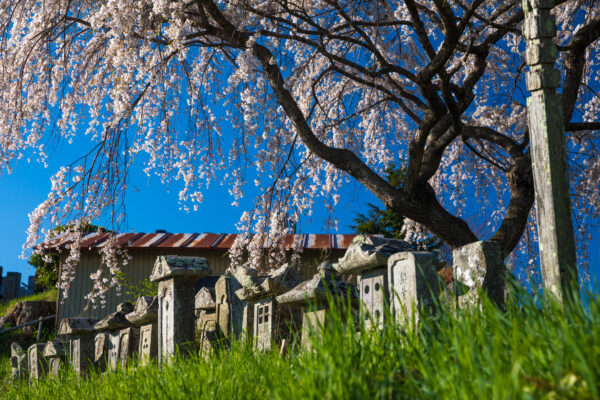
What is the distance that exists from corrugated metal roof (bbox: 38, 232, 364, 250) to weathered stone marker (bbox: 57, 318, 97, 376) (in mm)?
8073

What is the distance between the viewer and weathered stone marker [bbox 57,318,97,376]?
7824mm

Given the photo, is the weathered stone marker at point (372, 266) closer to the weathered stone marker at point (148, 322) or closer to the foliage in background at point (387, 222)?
the weathered stone marker at point (148, 322)

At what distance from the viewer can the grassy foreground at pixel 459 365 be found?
1937mm

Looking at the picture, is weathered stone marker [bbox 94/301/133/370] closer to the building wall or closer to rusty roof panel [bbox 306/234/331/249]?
rusty roof panel [bbox 306/234/331/249]

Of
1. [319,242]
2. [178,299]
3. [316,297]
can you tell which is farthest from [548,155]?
[319,242]

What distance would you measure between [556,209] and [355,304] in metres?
1.61

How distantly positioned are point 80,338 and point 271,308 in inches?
157

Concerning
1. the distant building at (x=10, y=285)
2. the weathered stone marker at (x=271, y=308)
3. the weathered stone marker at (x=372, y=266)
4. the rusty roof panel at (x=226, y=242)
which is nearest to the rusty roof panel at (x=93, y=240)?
the rusty roof panel at (x=226, y=242)

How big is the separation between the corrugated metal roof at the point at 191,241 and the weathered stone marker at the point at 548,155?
40.5 feet

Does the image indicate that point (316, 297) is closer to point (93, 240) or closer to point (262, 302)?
point (262, 302)

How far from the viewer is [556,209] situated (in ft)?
12.3

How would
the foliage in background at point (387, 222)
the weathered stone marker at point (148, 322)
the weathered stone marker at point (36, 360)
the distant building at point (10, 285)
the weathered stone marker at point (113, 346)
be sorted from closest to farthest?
the weathered stone marker at point (148, 322) → the weathered stone marker at point (113, 346) → the weathered stone marker at point (36, 360) → the foliage in background at point (387, 222) → the distant building at point (10, 285)

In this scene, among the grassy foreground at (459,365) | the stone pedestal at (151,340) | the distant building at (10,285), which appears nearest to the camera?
the grassy foreground at (459,365)

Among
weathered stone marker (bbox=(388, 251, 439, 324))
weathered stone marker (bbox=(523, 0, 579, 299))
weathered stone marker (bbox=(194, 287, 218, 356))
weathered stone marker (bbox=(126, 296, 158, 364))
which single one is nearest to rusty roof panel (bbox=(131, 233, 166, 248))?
weathered stone marker (bbox=(194, 287, 218, 356))
